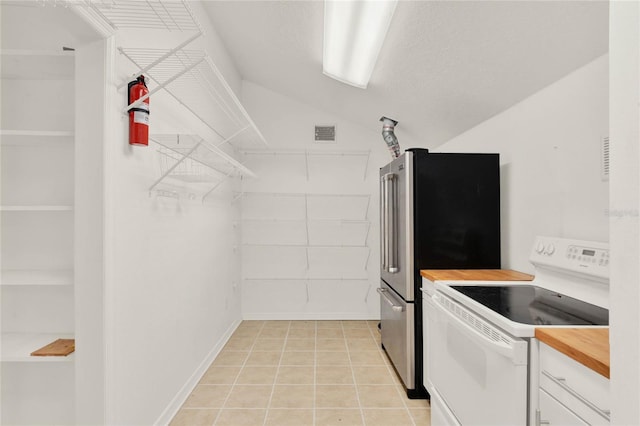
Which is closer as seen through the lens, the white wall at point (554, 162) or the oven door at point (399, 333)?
the white wall at point (554, 162)

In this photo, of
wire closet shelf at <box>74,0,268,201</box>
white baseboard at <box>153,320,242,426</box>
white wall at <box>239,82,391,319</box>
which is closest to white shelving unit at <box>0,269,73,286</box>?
wire closet shelf at <box>74,0,268,201</box>

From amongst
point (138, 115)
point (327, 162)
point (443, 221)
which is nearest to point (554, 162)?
point (443, 221)

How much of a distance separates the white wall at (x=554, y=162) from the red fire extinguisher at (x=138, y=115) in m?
2.25

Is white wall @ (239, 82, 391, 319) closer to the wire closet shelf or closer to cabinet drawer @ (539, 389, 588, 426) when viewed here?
the wire closet shelf

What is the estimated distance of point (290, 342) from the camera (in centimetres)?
332

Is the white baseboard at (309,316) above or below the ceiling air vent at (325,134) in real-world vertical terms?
below

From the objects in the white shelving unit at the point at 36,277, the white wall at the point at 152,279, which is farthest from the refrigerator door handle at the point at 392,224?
the white shelving unit at the point at 36,277

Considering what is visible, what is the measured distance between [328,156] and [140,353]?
3029mm

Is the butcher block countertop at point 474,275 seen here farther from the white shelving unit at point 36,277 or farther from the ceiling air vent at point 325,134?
the ceiling air vent at point 325,134

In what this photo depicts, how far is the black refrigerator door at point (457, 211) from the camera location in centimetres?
221

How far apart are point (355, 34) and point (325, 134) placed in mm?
2063

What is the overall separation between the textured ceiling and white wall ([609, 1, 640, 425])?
1116 mm

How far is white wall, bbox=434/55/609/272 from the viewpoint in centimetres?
157

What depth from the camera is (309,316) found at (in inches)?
160
